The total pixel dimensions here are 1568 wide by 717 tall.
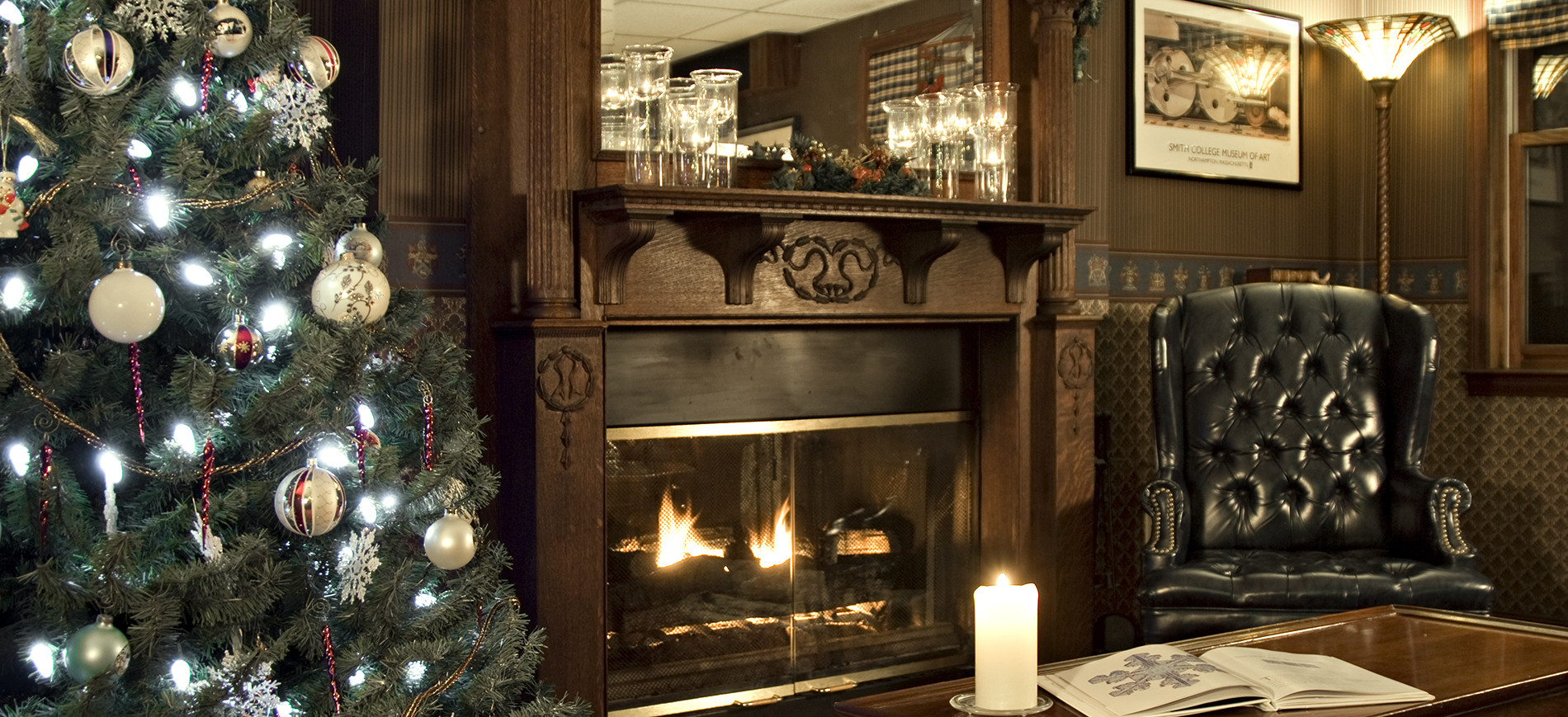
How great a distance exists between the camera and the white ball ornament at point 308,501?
170 centimetres

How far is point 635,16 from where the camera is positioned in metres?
2.70

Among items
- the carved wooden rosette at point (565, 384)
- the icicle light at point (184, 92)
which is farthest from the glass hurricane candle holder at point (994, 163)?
the icicle light at point (184, 92)

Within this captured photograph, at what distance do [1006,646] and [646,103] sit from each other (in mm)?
1489

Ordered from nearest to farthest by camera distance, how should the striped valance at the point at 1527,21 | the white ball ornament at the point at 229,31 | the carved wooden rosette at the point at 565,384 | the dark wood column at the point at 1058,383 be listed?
the white ball ornament at the point at 229,31 < the carved wooden rosette at the point at 565,384 < the dark wood column at the point at 1058,383 < the striped valance at the point at 1527,21

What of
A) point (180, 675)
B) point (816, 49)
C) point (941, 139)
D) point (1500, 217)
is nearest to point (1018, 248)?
point (941, 139)

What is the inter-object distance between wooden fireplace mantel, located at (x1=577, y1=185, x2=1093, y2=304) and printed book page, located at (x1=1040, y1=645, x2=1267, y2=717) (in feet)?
3.80

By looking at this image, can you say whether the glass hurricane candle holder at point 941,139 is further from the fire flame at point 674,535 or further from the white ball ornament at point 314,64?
the white ball ornament at point 314,64

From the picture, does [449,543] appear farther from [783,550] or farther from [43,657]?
[783,550]

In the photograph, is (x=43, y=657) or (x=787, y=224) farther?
(x=787, y=224)

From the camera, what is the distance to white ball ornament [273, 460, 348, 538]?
170 centimetres

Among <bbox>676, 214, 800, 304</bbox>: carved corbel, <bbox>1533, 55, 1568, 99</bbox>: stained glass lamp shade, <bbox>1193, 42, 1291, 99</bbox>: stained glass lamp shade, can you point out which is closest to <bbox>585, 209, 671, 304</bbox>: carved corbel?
<bbox>676, 214, 800, 304</bbox>: carved corbel

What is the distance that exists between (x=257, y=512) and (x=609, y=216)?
972 millimetres

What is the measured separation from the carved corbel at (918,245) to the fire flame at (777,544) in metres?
0.58

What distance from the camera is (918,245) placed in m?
2.91
